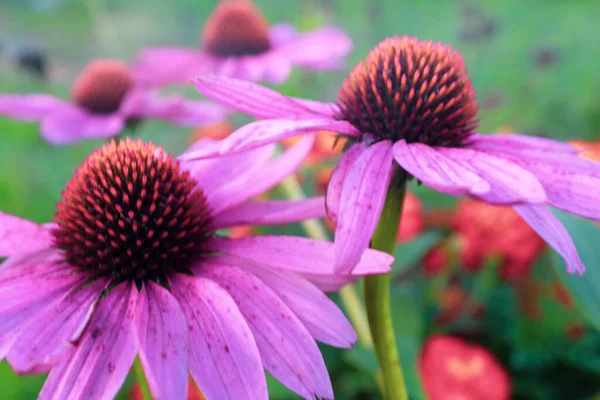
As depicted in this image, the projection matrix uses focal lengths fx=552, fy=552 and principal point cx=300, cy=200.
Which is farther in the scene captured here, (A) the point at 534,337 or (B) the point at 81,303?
(A) the point at 534,337

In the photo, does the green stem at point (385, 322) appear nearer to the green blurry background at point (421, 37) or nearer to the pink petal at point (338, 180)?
the pink petal at point (338, 180)

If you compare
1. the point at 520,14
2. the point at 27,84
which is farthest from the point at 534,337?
the point at 27,84

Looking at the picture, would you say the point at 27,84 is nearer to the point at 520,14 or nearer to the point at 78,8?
the point at 78,8

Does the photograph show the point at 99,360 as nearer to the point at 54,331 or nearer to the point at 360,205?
the point at 54,331

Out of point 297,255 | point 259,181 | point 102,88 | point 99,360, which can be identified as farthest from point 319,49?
point 99,360

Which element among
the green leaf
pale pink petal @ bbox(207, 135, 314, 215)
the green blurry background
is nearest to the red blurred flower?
the green blurry background

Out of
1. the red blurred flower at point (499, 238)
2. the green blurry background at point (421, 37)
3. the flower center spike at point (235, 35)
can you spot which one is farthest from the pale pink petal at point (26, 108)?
the red blurred flower at point (499, 238)
